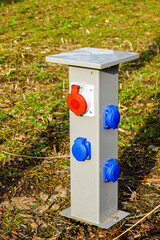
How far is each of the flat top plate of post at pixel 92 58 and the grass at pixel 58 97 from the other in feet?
5.20

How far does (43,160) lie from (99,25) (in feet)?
20.5

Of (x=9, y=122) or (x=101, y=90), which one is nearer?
(x=101, y=90)

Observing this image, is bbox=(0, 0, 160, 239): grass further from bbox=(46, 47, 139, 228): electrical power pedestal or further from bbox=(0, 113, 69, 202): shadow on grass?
bbox=(46, 47, 139, 228): electrical power pedestal

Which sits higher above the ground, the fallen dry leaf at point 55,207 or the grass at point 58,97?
the grass at point 58,97

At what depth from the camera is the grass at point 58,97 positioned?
178 inches

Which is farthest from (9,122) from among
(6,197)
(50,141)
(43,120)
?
(6,197)

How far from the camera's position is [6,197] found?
4500 mm

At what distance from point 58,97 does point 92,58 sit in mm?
3434

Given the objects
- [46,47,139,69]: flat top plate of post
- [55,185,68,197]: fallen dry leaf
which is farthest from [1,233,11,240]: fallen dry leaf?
[46,47,139,69]: flat top plate of post

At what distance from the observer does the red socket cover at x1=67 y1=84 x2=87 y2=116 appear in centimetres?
353

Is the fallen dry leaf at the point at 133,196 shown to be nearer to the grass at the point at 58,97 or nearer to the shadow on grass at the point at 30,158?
the grass at the point at 58,97

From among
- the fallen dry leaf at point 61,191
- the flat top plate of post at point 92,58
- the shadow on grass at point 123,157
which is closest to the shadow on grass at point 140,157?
the shadow on grass at point 123,157

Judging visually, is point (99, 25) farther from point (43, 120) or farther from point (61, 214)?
point (61, 214)

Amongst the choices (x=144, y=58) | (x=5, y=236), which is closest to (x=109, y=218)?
(x=5, y=236)
